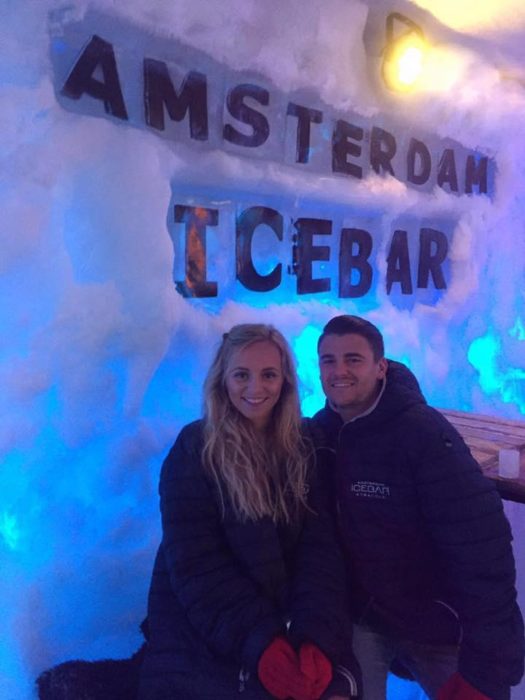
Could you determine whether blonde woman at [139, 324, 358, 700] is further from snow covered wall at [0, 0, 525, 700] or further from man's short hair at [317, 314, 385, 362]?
snow covered wall at [0, 0, 525, 700]

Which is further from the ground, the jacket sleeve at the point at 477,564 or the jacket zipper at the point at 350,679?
the jacket sleeve at the point at 477,564

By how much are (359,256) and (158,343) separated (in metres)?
1.35

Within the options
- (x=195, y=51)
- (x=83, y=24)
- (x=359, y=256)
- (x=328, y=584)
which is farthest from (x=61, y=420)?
(x=359, y=256)

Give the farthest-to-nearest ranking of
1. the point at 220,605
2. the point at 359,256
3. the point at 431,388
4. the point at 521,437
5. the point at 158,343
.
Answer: the point at 431,388
the point at 359,256
the point at 521,437
the point at 158,343
the point at 220,605

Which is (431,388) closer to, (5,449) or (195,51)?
(195,51)

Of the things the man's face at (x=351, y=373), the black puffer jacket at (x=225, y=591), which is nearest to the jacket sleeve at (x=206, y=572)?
the black puffer jacket at (x=225, y=591)

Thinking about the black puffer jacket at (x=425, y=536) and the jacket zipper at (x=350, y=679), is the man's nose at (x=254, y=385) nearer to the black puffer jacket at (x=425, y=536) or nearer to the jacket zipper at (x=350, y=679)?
the black puffer jacket at (x=425, y=536)

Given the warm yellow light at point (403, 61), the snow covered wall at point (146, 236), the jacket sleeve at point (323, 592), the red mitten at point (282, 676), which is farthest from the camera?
the warm yellow light at point (403, 61)

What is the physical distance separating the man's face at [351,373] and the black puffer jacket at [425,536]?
6cm

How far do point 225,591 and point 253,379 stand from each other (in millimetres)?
596

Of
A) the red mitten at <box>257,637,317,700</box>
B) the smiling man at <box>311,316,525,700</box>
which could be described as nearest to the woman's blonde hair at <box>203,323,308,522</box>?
the smiling man at <box>311,316,525,700</box>

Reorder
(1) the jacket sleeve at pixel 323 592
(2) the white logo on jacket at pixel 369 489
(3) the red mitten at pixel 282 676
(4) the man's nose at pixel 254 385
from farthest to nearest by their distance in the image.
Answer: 1. (4) the man's nose at pixel 254 385
2. (2) the white logo on jacket at pixel 369 489
3. (1) the jacket sleeve at pixel 323 592
4. (3) the red mitten at pixel 282 676

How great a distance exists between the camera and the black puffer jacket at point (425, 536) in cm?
156

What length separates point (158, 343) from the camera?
233 cm
